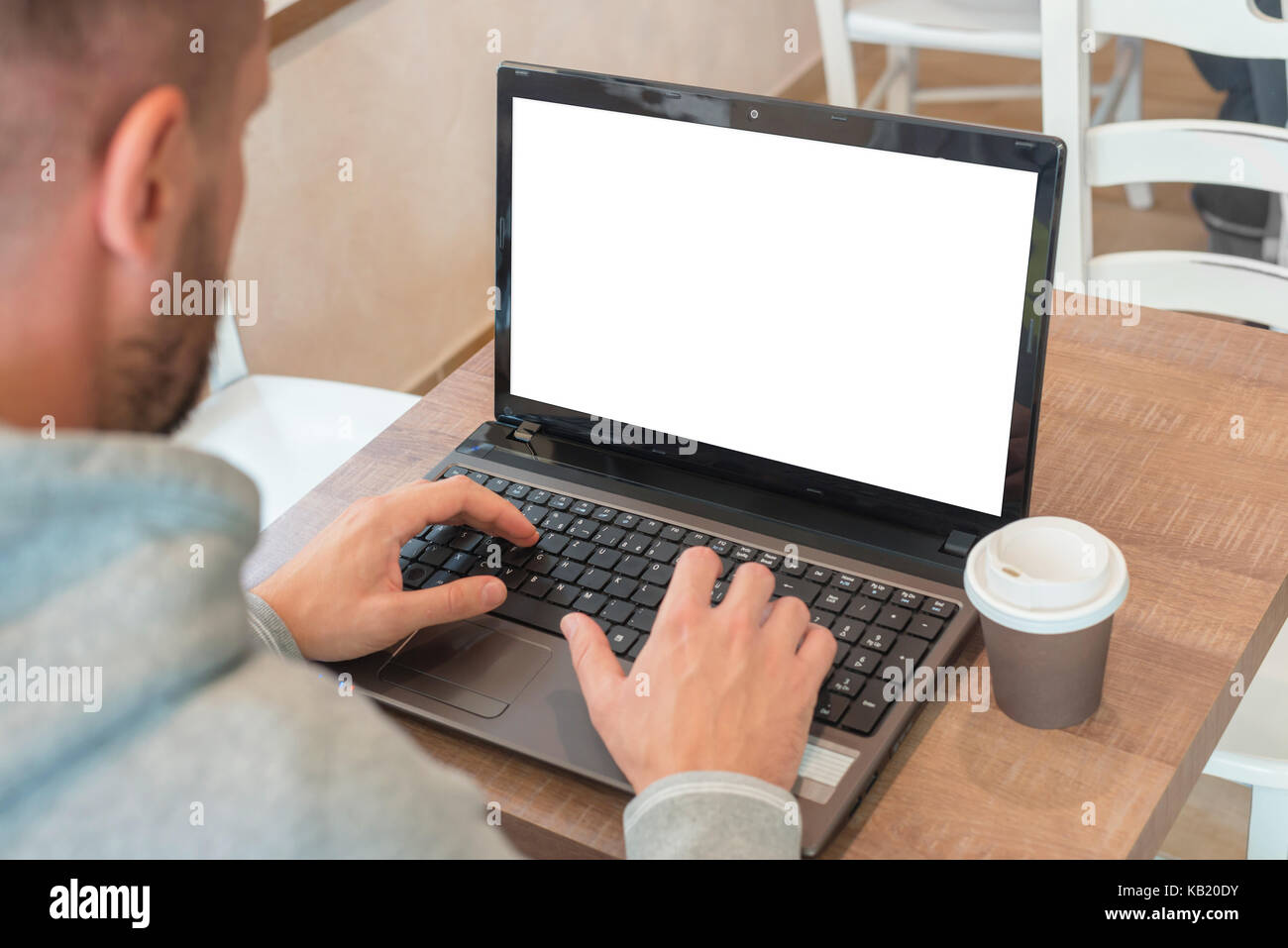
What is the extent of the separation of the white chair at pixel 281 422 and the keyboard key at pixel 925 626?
29.5 inches

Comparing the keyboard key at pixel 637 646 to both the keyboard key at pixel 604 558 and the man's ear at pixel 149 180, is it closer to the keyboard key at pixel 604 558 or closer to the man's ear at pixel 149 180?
the keyboard key at pixel 604 558

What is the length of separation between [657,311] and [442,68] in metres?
1.42

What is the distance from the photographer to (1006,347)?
2.46 feet

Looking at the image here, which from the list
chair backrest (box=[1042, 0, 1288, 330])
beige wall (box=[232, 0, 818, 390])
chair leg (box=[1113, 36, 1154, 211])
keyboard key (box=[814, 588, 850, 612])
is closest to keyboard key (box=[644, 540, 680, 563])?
keyboard key (box=[814, 588, 850, 612])

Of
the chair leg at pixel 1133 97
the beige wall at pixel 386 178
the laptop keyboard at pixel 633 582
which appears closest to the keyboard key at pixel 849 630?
the laptop keyboard at pixel 633 582

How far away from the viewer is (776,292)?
83cm

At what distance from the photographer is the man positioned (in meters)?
0.38

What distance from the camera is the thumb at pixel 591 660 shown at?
691 millimetres

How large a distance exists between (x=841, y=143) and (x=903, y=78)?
2.12m
